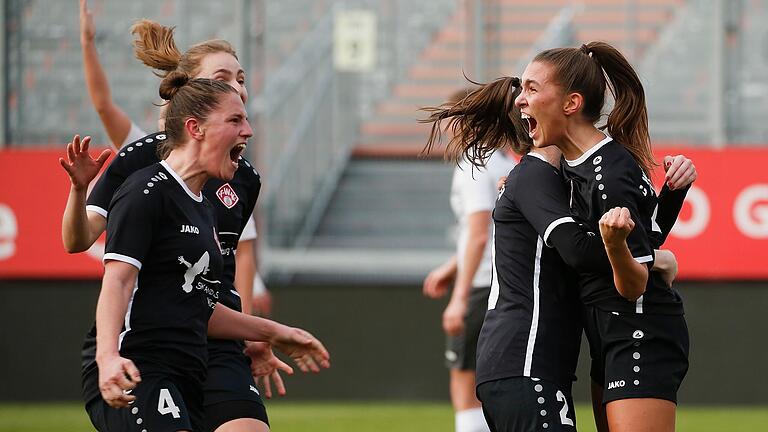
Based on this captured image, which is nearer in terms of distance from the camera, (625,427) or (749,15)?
(625,427)

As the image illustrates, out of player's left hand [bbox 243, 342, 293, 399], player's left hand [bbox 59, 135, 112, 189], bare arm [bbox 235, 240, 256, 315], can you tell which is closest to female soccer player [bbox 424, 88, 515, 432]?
bare arm [bbox 235, 240, 256, 315]

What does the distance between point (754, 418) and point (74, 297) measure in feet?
18.4

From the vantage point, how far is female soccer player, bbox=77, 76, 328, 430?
3.98 meters

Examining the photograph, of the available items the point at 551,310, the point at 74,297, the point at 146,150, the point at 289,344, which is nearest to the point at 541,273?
the point at 551,310

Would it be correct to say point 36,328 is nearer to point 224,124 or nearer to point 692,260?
point 692,260

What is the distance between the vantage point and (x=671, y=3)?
37.7ft

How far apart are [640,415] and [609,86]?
1.11 metres

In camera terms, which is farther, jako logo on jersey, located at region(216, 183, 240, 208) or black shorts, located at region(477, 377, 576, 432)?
jako logo on jersey, located at region(216, 183, 240, 208)

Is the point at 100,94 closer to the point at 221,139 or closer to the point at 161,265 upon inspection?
the point at 221,139

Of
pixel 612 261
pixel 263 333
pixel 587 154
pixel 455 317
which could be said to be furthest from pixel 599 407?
pixel 455 317

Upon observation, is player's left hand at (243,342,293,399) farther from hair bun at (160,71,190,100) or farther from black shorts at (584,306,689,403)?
black shorts at (584,306,689,403)

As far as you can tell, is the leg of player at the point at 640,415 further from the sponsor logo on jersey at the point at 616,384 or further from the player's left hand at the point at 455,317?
the player's left hand at the point at 455,317

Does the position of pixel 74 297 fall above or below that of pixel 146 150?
below

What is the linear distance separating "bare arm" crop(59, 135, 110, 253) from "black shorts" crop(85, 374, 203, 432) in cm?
56
